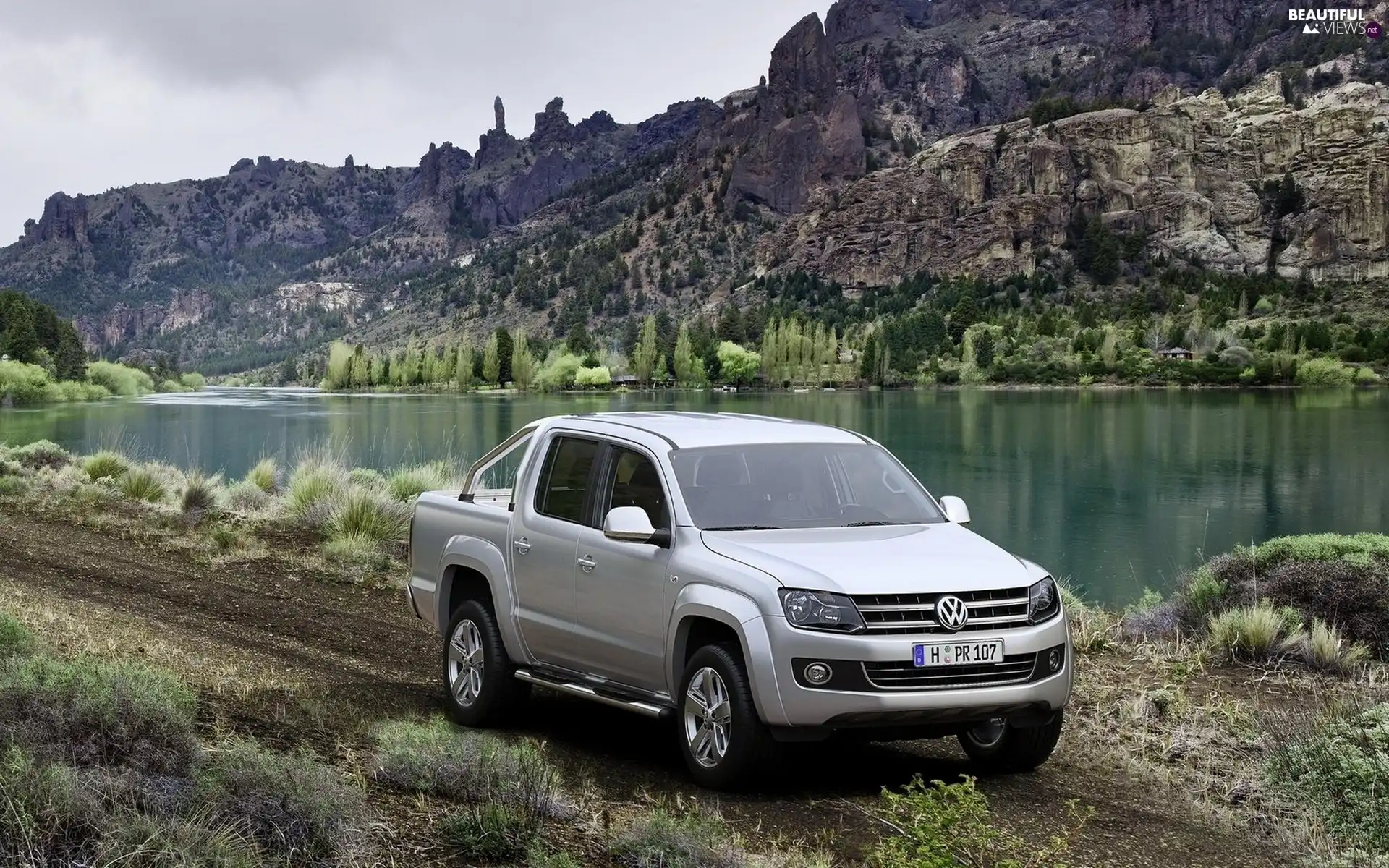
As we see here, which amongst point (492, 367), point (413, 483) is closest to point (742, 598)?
point (413, 483)

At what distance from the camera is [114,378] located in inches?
5064

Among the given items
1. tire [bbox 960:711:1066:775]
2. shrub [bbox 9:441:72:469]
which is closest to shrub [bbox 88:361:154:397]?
shrub [bbox 9:441:72:469]

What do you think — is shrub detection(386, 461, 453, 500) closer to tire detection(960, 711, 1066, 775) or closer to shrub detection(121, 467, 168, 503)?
shrub detection(121, 467, 168, 503)

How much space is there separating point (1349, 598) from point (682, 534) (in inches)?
304

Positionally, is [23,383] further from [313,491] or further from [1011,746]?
[1011,746]

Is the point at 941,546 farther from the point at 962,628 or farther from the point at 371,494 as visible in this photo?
the point at 371,494

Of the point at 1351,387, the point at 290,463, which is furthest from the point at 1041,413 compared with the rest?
the point at 290,463

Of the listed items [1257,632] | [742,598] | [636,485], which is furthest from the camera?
[1257,632]

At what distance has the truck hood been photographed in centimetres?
555

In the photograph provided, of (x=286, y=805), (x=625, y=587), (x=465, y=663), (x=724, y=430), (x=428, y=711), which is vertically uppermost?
(x=724, y=430)

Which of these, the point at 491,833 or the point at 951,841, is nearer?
the point at 951,841

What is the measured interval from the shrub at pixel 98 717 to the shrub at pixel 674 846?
6.27 ft

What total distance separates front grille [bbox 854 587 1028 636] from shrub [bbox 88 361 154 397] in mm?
128166

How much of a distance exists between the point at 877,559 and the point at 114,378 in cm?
13786
